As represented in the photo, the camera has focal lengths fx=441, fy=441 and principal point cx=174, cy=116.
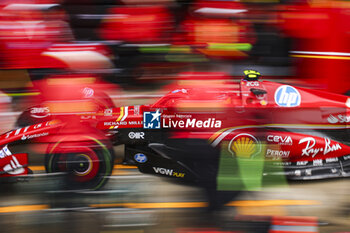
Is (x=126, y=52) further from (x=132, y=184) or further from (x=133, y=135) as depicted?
(x=133, y=135)

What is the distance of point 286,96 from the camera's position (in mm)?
2969

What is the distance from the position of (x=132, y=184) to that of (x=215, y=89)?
1.67ft

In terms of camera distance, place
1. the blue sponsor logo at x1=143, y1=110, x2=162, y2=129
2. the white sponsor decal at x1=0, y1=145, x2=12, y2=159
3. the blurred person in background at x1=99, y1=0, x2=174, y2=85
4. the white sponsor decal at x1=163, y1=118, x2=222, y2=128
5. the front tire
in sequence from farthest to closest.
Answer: the blue sponsor logo at x1=143, y1=110, x2=162, y2=129, the white sponsor decal at x1=0, y1=145, x2=12, y2=159, the white sponsor decal at x1=163, y1=118, x2=222, y2=128, the front tire, the blurred person in background at x1=99, y1=0, x2=174, y2=85

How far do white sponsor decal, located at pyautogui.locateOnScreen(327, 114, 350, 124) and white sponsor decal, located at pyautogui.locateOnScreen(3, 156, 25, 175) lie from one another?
1.73m

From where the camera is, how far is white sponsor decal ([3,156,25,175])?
1925 mm

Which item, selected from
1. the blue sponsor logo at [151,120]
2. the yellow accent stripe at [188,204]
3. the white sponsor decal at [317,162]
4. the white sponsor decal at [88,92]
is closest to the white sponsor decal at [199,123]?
the yellow accent stripe at [188,204]

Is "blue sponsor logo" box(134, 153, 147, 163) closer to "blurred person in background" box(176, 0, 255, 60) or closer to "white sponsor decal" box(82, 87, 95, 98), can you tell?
"white sponsor decal" box(82, 87, 95, 98)

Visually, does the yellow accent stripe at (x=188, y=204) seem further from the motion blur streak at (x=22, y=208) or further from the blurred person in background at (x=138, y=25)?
the blurred person in background at (x=138, y=25)

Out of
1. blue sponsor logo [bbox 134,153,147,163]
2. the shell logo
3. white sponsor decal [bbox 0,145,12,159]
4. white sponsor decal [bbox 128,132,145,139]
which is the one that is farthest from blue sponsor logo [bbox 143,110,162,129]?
the shell logo

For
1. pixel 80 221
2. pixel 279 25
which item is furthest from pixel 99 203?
pixel 279 25

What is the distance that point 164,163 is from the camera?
9.48 ft

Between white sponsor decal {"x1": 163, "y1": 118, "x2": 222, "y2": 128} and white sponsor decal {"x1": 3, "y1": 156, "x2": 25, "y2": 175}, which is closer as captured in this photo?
white sponsor decal {"x1": 163, "y1": 118, "x2": 222, "y2": 128}

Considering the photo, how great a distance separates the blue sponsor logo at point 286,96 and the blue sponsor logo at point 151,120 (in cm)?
79

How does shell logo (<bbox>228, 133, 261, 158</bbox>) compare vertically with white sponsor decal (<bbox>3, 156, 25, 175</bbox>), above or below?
above
